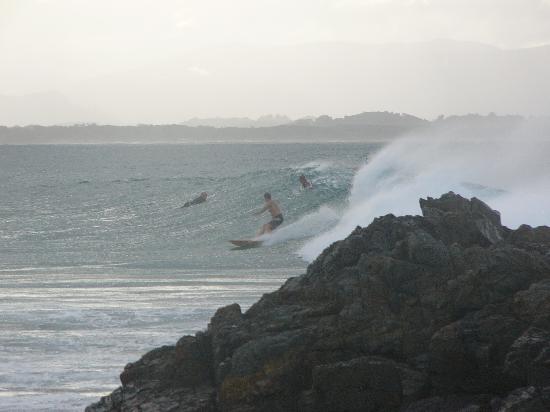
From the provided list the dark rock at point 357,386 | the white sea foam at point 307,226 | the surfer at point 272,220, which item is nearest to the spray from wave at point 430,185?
the white sea foam at point 307,226

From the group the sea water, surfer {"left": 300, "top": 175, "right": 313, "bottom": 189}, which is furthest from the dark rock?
surfer {"left": 300, "top": 175, "right": 313, "bottom": 189}

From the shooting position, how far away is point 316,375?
25.2 ft

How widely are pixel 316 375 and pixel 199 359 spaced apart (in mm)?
1115

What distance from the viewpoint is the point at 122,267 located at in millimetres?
20609

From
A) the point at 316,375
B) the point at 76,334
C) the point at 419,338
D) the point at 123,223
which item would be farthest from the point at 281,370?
the point at 123,223

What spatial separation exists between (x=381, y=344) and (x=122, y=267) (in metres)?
13.0

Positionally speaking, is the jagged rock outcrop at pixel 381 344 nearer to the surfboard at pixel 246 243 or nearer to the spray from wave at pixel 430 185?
the spray from wave at pixel 430 185

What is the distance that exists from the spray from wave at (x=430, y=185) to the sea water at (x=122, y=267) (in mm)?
796

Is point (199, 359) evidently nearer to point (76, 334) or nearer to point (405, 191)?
point (76, 334)

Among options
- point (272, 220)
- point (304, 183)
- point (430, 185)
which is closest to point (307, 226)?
point (272, 220)

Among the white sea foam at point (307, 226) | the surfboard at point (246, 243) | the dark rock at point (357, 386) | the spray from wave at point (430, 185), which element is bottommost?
the dark rock at point (357, 386)

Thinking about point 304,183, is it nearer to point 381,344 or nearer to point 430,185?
point 430,185

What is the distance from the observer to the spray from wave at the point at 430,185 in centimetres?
2447

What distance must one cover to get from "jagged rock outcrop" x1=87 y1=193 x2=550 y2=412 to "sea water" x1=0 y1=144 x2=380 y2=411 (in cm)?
116
